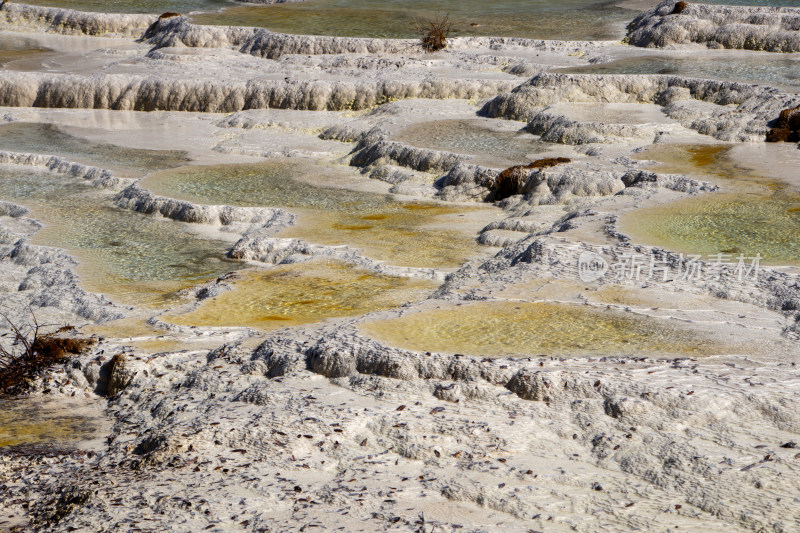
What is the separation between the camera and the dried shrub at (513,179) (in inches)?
433

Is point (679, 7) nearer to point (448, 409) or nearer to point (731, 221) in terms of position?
point (731, 221)

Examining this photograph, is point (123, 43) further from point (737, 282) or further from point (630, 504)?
point (630, 504)

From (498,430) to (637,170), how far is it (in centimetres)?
631

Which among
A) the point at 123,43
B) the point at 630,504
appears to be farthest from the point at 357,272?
the point at 123,43

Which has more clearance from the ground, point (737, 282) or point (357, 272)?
point (737, 282)

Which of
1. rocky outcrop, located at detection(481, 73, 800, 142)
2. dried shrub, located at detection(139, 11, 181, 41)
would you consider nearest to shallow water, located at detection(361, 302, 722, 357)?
rocky outcrop, located at detection(481, 73, 800, 142)

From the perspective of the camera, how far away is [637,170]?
10.4 m

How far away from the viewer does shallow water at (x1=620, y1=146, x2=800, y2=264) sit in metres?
7.20

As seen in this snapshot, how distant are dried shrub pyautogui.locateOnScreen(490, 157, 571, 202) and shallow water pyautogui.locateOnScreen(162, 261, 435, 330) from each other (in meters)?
3.21

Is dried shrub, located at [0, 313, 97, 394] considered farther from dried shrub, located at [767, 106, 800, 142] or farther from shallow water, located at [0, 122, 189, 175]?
dried shrub, located at [767, 106, 800, 142]

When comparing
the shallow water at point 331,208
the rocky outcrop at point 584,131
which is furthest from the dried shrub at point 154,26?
the rocky outcrop at point 584,131

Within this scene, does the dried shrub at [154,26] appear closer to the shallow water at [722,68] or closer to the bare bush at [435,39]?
the bare bush at [435,39]

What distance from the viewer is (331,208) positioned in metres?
11.1

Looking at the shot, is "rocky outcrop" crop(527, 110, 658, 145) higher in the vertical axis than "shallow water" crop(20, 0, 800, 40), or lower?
lower
